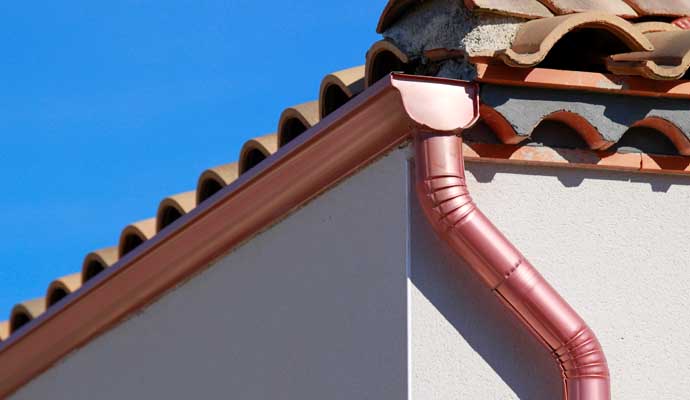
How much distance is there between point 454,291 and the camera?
4.05 metres

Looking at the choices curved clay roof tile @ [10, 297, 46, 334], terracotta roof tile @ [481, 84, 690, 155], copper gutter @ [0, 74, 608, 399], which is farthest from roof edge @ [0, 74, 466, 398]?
curved clay roof tile @ [10, 297, 46, 334]

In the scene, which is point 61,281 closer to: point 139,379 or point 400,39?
point 139,379

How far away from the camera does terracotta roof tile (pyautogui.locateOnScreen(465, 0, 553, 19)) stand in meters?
4.16

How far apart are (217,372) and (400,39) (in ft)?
4.67

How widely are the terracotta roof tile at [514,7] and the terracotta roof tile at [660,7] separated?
0.43 m

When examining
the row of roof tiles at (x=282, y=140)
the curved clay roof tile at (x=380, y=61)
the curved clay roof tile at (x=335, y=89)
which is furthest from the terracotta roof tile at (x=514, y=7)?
the curved clay roof tile at (x=335, y=89)

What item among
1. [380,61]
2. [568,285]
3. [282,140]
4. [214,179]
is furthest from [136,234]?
[568,285]

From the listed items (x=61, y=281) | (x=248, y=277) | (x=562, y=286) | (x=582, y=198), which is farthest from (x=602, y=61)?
(x=61, y=281)

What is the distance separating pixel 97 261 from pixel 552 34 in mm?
2994

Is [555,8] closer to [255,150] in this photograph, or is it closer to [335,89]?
[335,89]

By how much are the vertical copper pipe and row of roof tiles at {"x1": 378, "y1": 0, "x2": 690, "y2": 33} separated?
495 millimetres

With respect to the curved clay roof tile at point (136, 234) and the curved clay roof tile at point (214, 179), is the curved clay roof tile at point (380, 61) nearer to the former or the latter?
the curved clay roof tile at point (214, 179)

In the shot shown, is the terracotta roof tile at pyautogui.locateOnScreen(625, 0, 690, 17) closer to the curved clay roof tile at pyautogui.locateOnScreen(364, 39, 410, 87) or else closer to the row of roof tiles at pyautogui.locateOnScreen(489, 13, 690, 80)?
the row of roof tiles at pyautogui.locateOnScreen(489, 13, 690, 80)

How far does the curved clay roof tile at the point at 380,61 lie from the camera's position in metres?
4.49
